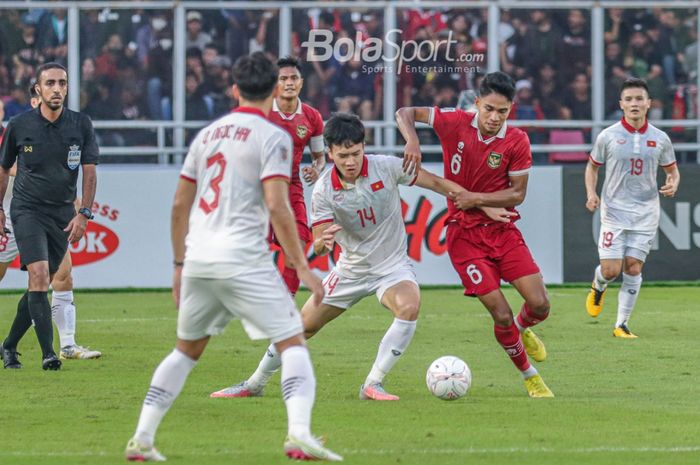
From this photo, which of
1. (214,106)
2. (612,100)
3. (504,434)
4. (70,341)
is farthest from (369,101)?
(504,434)

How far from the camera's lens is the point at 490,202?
9930 mm

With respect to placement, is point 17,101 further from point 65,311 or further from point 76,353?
point 76,353

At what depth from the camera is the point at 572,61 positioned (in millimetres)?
19781

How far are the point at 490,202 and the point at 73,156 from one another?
3509mm

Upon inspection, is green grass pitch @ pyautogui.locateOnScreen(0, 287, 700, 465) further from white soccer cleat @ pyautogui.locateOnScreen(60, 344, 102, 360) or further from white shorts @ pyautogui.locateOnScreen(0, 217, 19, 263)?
white shorts @ pyautogui.locateOnScreen(0, 217, 19, 263)

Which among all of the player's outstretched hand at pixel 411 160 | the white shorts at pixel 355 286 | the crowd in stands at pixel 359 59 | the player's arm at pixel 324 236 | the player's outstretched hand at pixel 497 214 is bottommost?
the white shorts at pixel 355 286

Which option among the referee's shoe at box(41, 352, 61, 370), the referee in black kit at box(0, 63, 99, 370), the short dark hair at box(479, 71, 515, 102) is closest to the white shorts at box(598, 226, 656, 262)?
the short dark hair at box(479, 71, 515, 102)

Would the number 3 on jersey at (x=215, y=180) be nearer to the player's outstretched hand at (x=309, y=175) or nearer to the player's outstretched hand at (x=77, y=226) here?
the player's outstretched hand at (x=77, y=226)

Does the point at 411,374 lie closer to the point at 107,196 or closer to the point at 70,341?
the point at 70,341

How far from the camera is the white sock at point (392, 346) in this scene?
9.53 m

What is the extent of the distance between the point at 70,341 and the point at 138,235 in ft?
20.4

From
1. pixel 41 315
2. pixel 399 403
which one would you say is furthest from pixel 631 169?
pixel 41 315

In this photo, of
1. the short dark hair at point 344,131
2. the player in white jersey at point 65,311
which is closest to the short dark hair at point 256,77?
the short dark hair at point 344,131

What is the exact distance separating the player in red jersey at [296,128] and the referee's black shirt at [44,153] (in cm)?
163
